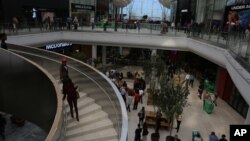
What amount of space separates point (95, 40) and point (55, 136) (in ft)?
76.0

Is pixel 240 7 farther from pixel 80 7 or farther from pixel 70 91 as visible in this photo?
pixel 80 7

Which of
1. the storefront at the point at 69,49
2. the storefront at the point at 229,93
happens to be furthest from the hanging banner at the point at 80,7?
the storefront at the point at 229,93

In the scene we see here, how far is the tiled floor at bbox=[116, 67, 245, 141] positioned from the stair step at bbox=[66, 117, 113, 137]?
4.64m

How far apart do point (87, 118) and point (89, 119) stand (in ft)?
0.30

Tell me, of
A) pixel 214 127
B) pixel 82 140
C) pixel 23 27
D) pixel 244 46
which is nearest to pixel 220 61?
pixel 214 127

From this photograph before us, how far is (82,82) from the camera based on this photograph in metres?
9.87

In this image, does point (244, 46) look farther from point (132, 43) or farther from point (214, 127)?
point (132, 43)

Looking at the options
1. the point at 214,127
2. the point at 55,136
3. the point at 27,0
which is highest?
the point at 27,0

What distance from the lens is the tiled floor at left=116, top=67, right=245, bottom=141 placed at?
14.0 meters

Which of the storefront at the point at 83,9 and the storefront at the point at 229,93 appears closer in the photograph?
the storefront at the point at 229,93

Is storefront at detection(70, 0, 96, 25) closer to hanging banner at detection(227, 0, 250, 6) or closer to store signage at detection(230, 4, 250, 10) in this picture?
hanging banner at detection(227, 0, 250, 6)

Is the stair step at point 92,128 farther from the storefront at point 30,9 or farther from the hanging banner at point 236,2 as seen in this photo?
the hanging banner at point 236,2

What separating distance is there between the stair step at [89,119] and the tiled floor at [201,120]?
171 inches

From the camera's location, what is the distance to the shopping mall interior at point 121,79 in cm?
795
